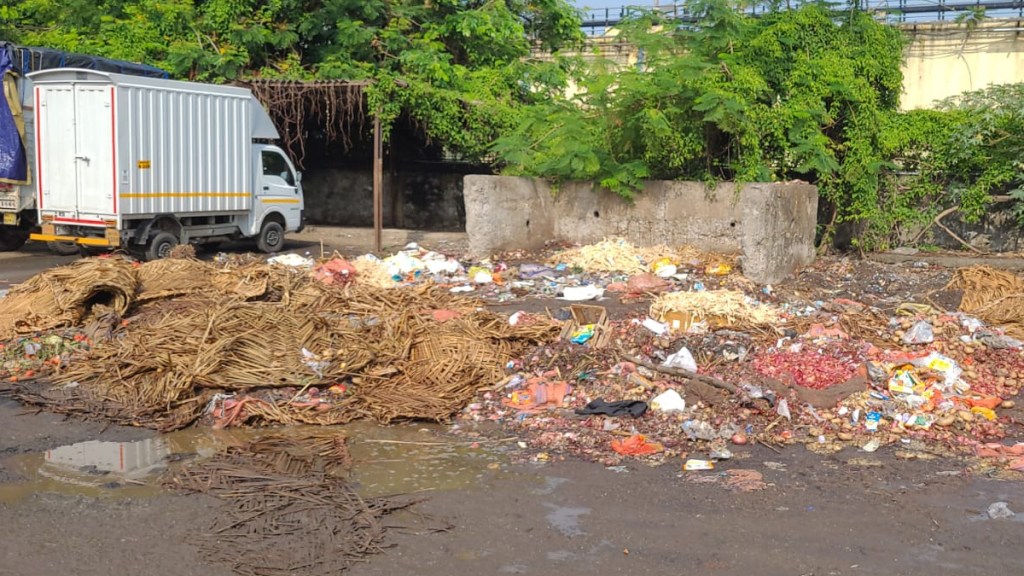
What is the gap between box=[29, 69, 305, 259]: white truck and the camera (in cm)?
1484

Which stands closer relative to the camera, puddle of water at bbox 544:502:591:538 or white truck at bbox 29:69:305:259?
puddle of water at bbox 544:502:591:538

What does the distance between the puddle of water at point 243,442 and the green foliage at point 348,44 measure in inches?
487

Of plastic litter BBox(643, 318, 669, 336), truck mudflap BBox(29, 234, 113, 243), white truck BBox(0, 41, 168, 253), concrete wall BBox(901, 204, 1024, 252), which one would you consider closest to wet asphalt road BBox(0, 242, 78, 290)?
white truck BBox(0, 41, 168, 253)

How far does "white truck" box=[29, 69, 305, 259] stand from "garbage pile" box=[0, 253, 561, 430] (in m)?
4.29

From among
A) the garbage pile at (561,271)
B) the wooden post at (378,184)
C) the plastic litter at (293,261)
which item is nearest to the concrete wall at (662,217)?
the garbage pile at (561,271)

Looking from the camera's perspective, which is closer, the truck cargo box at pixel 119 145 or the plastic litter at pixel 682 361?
the plastic litter at pixel 682 361

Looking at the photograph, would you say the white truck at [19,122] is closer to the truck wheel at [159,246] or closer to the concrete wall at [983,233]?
the truck wheel at [159,246]

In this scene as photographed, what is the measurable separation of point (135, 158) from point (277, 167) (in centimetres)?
383

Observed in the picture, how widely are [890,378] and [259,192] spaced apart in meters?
12.7

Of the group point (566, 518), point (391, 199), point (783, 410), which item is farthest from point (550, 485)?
point (391, 199)

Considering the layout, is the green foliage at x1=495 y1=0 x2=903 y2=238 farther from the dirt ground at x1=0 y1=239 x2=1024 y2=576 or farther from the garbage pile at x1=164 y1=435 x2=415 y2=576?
the garbage pile at x1=164 y1=435 x2=415 y2=576

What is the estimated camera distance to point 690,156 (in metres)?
13.9

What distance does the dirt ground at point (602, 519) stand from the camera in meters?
5.15

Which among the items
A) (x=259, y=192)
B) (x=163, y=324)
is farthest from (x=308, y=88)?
(x=163, y=324)
